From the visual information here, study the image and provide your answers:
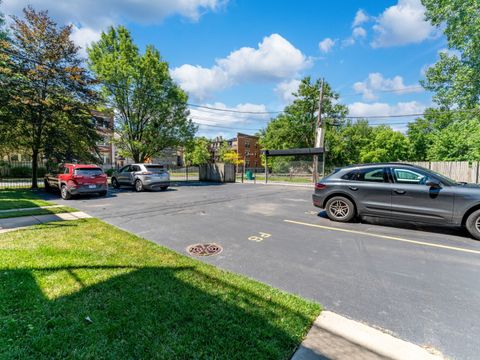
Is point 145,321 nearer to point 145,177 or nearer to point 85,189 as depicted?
point 85,189

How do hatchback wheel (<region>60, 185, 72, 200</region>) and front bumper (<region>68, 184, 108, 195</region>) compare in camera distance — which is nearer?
front bumper (<region>68, 184, 108, 195</region>)

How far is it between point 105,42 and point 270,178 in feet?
60.1

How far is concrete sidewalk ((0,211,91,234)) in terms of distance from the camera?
18.3 ft

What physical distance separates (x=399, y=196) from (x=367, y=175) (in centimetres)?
91

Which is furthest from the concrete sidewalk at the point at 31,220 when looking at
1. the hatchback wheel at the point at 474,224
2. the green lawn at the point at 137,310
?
the hatchback wheel at the point at 474,224

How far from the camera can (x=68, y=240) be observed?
4652 millimetres

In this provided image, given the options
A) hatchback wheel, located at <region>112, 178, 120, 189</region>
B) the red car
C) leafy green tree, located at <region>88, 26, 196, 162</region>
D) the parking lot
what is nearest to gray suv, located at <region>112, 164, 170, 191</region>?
hatchback wheel, located at <region>112, 178, 120, 189</region>

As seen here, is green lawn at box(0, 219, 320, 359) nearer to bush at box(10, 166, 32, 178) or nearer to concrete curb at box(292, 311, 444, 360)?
concrete curb at box(292, 311, 444, 360)

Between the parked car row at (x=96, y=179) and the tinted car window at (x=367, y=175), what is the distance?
1061cm

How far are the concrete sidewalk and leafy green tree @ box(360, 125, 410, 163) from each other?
3372 cm

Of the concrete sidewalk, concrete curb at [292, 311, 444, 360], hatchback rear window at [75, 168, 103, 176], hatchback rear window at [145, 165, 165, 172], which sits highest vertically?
hatchback rear window at [145, 165, 165, 172]

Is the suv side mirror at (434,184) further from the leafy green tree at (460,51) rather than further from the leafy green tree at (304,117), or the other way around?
the leafy green tree at (304,117)

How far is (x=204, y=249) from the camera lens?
14.7 feet

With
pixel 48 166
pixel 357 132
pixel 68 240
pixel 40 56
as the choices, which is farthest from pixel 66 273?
pixel 357 132
